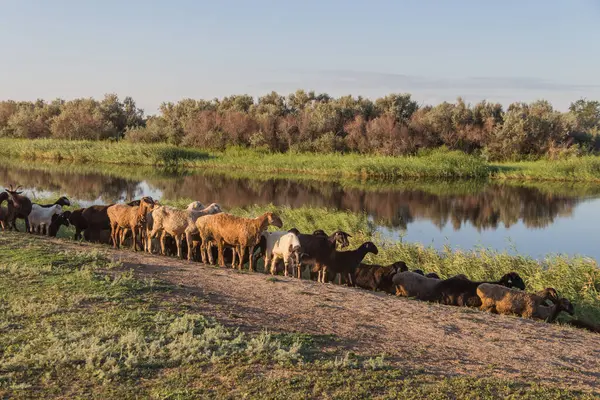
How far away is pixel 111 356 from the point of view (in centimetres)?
603

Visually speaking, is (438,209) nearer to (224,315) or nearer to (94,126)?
(224,315)

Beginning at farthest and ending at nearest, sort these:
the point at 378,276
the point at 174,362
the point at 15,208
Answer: the point at 15,208 < the point at 378,276 < the point at 174,362

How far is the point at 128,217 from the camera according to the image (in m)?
13.9

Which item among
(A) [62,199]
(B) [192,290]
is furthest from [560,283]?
(A) [62,199]

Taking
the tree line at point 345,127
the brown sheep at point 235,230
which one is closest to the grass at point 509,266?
the brown sheep at point 235,230

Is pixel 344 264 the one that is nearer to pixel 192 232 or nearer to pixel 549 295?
pixel 192 232

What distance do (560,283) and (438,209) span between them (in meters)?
14.6

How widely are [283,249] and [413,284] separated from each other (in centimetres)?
268

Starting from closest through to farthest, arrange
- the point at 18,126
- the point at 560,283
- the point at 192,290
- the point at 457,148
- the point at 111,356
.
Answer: the point at 111,356 → the point at 192,290 → the point at 560,283 → the point at 457,148 → the point at 18,126

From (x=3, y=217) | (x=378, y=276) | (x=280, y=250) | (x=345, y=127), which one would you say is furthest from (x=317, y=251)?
(x=345, y=127)

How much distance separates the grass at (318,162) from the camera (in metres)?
41.5

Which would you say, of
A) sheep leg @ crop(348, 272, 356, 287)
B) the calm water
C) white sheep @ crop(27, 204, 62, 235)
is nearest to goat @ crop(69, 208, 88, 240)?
white sheep @ crop(27, 204, 62, 235)

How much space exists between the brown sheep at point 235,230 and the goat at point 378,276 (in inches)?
77.3

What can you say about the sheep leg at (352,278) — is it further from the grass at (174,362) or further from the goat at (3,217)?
the goat at (3,217)
